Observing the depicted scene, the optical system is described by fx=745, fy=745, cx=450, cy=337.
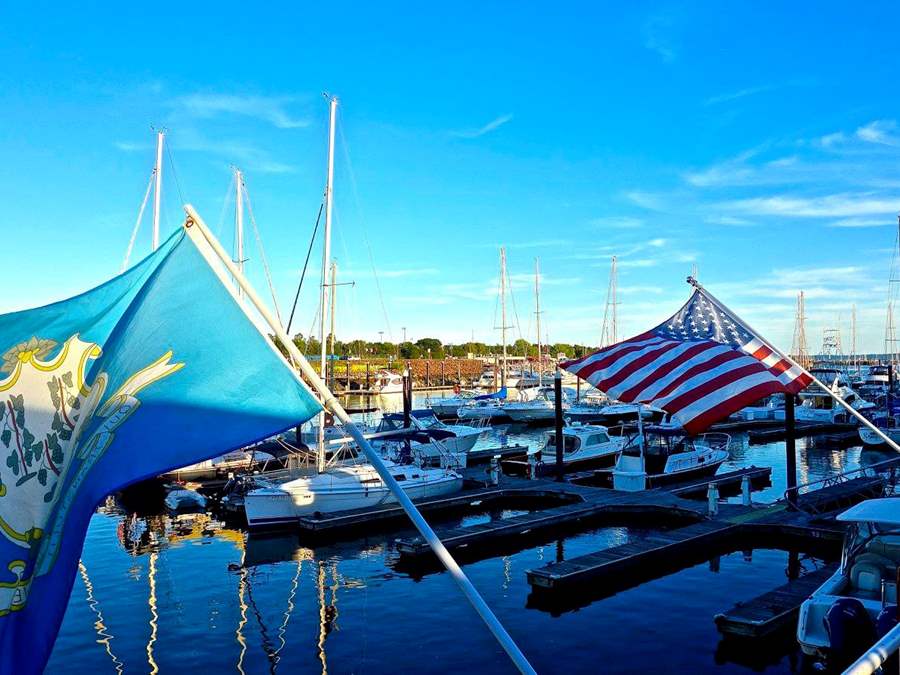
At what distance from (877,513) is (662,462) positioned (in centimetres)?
2296

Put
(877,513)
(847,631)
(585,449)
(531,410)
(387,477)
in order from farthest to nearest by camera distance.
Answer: (531,410) < (585,449) < (877,513) < (847,631) < (387,477)

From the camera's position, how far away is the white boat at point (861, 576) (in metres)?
12.7

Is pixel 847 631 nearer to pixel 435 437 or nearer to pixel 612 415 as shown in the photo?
pixel 435 437

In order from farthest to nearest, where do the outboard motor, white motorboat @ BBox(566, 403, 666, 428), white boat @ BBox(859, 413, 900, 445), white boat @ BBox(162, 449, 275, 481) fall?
1. white motorboat @ BBox(566, 403, 666, 428)
2. white boat @ BBox(859, 413, 900, 445)
3. white boat @ BBox(162, 449, 275, 481)
4. the outboard motor

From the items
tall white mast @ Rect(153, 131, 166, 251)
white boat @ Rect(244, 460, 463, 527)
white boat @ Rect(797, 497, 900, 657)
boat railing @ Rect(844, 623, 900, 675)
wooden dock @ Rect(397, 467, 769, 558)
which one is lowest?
wooden dock @ Rect(397, 467, 769, 558)

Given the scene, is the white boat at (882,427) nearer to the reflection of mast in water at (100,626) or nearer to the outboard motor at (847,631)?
the outboard motor at (847,631)

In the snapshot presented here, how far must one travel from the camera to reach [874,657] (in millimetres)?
5281

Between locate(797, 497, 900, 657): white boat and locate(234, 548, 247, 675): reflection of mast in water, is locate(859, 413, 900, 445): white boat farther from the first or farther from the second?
locate(234, 548, 247, 675): reflection of mast in water

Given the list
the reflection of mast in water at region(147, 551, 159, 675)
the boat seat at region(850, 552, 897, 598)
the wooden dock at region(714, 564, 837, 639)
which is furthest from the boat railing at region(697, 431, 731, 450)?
the reflection of mast in water at region(147, 551, 159, 675)

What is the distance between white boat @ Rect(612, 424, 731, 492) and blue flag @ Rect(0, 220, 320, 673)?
27.8 m

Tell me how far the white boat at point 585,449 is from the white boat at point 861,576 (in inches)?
1048

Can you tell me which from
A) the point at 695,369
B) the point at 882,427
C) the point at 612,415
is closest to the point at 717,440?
the point at 882,427

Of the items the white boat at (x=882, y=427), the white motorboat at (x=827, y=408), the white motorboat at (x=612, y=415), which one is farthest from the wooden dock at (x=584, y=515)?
the white motorboat at (x=827, y=408)

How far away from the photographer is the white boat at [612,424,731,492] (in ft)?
105
